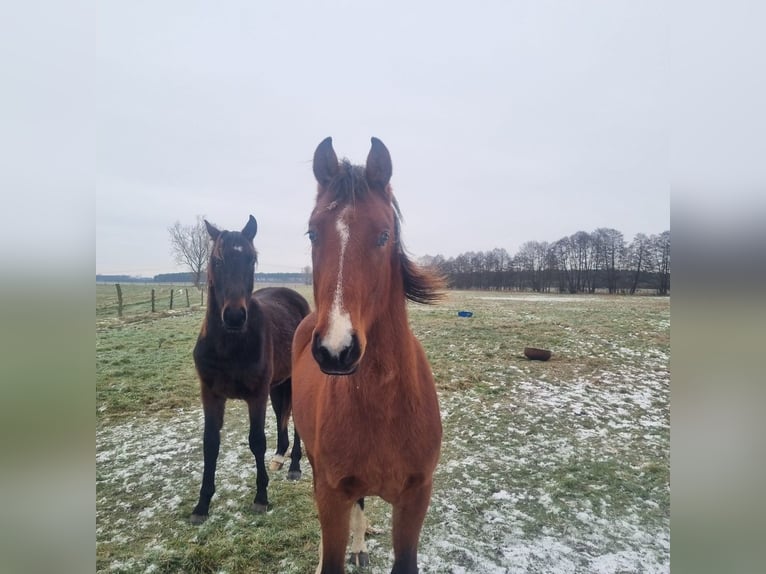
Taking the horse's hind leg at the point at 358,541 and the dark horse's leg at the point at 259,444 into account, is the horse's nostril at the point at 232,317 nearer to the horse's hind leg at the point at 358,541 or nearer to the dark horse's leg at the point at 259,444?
the dark horse's leg at the point at 259,444

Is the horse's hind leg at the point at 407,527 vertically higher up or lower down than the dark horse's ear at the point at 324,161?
lower down

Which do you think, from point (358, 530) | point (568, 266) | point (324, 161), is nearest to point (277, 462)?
point (358, 530)

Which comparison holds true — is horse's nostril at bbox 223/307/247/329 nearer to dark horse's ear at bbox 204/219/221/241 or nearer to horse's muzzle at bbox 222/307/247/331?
horse's muzzle at bbox 222/307/247/331

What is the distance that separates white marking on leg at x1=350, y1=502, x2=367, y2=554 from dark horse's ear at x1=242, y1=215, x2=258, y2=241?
8.16ft

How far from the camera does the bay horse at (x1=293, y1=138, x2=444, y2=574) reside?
4.42 ft

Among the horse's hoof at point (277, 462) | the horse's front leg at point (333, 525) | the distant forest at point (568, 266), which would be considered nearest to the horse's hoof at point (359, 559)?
the horse's front leg at point (333, 525)

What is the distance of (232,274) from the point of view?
2.79 metres

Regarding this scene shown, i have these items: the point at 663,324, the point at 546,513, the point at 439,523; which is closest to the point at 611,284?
the point at 663,324

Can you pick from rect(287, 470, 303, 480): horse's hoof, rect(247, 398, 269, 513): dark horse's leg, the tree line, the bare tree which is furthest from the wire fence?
the tree line

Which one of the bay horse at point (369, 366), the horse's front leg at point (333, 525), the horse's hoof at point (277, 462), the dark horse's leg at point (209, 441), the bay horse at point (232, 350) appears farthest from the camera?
the horse's hoof at point (277, 462)

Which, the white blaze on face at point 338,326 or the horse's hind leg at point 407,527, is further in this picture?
the horse's hind leg at point 407,527

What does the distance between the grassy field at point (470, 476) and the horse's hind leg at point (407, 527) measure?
3.43 feet

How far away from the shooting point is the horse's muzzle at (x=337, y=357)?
1.15 metres
